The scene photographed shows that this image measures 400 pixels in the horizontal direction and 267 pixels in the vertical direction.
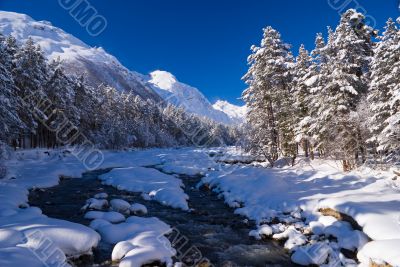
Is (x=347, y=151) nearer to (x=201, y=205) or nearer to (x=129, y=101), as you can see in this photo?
(x=201, y=205)

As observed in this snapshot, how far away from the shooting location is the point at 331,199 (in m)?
14.9

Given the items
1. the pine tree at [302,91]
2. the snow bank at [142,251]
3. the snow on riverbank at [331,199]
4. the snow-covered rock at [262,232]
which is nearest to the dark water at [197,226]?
the snow-covered rock at [262,232]

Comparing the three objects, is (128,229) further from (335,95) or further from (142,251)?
(335,95)

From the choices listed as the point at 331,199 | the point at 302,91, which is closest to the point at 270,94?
the point at 302,91

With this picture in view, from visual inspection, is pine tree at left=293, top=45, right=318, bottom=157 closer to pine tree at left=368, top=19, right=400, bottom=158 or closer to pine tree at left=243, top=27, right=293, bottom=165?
pine tree at left=243, top=27, right=293, bottom=165

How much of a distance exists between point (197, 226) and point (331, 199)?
6.35 metres

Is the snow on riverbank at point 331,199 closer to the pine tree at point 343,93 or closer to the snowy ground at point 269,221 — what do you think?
the snowy ground at point 269,221

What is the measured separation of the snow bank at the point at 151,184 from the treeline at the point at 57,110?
9049 mm

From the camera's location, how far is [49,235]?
35.3ft

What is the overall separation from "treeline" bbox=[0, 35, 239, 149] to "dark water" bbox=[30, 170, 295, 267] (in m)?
8.30

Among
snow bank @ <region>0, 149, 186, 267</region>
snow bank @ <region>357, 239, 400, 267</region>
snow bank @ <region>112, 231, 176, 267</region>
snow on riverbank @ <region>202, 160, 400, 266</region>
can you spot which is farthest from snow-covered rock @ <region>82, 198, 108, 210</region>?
snow bank @ <region>357, 239, 400, 267</region>

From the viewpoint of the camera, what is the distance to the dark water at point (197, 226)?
1126 cm

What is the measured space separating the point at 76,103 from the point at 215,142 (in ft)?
277

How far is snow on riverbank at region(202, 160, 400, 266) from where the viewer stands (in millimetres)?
10891
